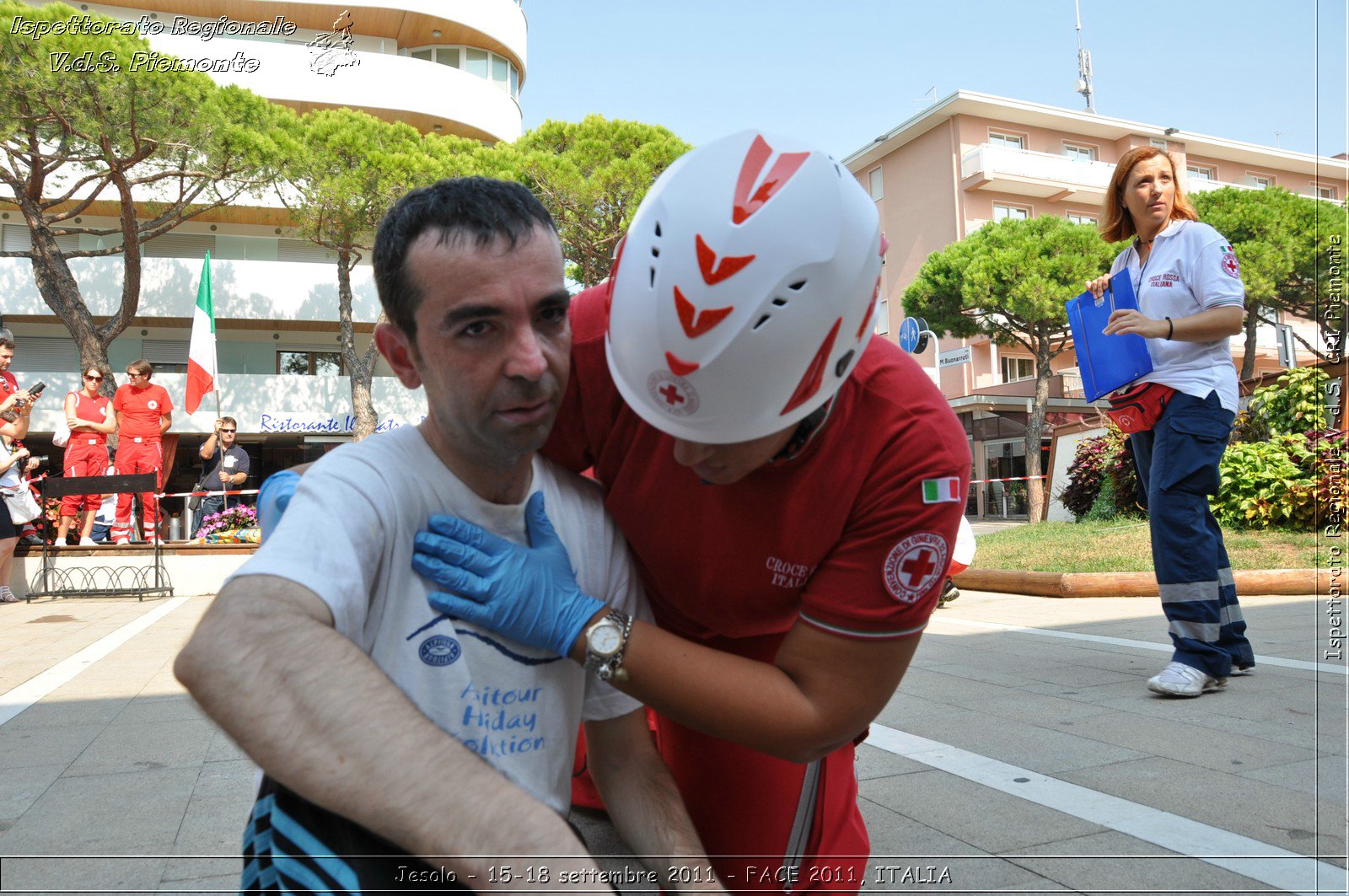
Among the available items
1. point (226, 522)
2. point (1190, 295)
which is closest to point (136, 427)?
point (226, 522)

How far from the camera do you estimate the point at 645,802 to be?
188cm

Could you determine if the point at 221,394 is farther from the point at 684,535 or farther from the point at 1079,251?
the point at 684,535

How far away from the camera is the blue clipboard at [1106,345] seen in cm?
425

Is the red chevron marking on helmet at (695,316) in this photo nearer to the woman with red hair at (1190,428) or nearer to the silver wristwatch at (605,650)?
the silver wristwatch at (605,650)

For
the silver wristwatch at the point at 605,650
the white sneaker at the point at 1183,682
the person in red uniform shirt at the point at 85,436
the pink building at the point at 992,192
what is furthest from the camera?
the pink building at the point at 992,192

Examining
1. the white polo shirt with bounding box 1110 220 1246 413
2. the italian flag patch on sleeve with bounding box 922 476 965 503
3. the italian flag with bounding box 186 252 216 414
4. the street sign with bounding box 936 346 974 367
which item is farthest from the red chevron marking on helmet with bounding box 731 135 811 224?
the italian flag with bounding box 186 252 216 414

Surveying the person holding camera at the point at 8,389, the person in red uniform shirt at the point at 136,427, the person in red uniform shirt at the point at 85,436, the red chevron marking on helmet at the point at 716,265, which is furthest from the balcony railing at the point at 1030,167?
the red chevron marking on helmet at the point at 716,265

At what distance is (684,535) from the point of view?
1966 millimetres

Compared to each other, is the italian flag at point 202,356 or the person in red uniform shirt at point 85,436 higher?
the italian flag at point 202,356

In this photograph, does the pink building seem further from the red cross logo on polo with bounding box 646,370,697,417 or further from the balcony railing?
the red cross logo on polo with bounding box 646,370,697,417

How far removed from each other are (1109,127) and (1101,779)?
41995 mm

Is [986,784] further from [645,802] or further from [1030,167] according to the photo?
[1030,167]

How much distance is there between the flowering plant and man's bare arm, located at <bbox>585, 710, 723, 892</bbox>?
1176 centimetres

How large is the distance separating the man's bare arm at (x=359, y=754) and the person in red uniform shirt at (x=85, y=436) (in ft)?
39.5
